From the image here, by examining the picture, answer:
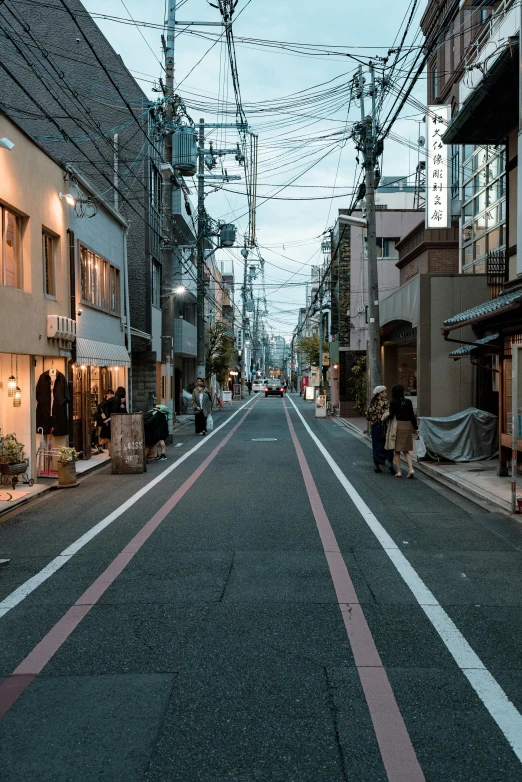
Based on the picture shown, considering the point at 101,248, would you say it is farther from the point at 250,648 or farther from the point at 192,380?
the point at 192,380

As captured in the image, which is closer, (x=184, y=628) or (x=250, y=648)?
(x=250, y=648)

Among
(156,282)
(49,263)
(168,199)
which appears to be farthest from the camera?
(156,282)

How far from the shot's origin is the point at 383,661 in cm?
467

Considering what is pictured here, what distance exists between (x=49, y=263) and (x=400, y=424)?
26.9 ft

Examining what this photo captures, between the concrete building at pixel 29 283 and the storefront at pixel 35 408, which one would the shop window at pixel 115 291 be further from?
the storefront at pixel 35 408

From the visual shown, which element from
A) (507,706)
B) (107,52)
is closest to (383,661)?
(507,706)

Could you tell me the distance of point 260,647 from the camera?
16.1ft

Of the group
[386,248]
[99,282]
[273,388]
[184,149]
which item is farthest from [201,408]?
[273,388]

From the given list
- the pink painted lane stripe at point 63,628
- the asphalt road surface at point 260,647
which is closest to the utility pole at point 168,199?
the asphalt road surface at point 260,647

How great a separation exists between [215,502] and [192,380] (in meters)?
36.9

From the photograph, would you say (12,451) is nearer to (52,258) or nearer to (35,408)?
(35,408)

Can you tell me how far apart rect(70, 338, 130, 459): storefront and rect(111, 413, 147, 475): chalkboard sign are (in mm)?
1854

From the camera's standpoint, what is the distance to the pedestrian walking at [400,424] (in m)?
13.4

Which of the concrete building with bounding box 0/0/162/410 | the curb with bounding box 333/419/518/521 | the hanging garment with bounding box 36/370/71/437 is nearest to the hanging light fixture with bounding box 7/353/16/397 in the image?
the hanging garment with bounding box 36/370/71/437
